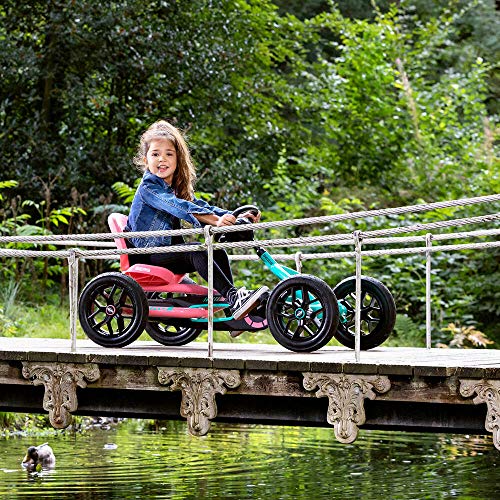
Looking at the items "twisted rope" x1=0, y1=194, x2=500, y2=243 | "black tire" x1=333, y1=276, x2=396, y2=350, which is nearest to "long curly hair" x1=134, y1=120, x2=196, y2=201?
"twisted rope" x1=0, y1=194, x2=500, y2=243

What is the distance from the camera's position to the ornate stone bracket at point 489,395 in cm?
638

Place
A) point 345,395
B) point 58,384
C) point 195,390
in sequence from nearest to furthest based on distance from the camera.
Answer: point 345,395
point 195,390
point 58,384

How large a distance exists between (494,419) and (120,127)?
12028 mm

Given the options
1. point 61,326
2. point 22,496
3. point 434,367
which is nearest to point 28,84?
point 61,326

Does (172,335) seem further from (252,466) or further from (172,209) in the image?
(252,466)

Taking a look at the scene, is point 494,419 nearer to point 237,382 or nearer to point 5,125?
point 237,382

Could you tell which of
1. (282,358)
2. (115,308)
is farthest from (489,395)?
(115,308)

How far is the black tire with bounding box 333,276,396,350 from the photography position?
7941 millimetres

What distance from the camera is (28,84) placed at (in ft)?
58.9

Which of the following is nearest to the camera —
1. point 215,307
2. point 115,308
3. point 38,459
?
point 115,308

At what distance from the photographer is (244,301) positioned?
301 inches

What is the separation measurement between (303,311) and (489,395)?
1404 mm

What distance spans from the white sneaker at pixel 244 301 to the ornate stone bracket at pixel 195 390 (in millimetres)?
632

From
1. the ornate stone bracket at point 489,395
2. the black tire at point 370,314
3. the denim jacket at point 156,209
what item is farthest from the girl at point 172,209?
the ornate stone bracket at point 489,395
